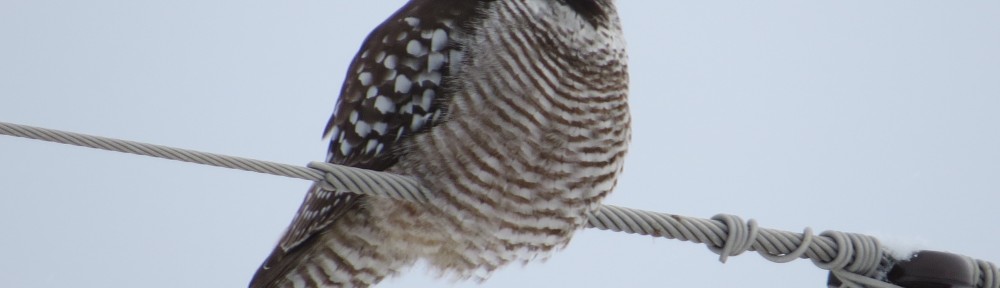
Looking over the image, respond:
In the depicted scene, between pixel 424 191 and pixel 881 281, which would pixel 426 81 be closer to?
pixel 424 191

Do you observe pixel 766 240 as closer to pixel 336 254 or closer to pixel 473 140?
pixel 473 140

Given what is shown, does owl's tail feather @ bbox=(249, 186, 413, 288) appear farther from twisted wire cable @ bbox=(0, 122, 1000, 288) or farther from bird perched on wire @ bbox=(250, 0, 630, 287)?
twisted wire cable @ bbox=(0, 122, 1000, 288)

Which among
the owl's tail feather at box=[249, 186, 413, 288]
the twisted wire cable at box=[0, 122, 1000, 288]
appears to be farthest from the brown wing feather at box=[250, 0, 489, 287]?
the twisted wire cable at box=[0, 122, 1000, 288]

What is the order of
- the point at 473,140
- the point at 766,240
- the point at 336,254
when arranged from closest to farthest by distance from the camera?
the point at 766,240
the point at 473,140
the point at 336,254

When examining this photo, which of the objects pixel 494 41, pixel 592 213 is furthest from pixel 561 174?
pixel 494 41

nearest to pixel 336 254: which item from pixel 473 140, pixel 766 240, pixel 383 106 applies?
pixel 383 106

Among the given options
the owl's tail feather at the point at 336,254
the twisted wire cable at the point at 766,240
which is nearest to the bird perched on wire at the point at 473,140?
the owl's tail feather at the point at 336,254

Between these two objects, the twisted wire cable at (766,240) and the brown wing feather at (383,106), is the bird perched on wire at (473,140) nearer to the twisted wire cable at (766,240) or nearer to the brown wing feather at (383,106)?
the brown wing feather at (383,106)

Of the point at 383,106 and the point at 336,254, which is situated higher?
the point at 383,106
